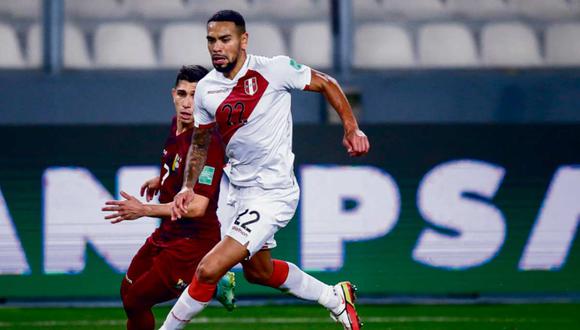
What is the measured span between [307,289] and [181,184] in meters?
0.97

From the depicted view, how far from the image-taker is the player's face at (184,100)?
270 inches

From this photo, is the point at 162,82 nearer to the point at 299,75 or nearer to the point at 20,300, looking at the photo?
the point at 20,300

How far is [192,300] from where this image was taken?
642cm

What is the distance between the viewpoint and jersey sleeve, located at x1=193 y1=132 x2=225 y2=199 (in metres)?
6.54

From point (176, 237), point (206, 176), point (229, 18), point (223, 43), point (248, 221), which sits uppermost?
point (229, 18)

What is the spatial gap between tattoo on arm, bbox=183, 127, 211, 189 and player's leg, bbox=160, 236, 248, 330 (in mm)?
393

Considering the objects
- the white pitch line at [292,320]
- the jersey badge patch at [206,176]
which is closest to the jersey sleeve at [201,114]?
the jersey badge patch at [206,176]

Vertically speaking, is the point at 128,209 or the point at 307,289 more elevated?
the point at 128,209

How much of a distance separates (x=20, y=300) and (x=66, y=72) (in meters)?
2.04

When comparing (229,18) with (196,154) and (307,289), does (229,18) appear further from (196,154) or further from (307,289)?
(307,289)

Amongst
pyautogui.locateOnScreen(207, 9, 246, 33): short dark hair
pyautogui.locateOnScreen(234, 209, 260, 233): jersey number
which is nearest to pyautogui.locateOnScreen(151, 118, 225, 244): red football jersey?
pyautogui.locateOnScreen(234, 209, 260, 233): jersey number

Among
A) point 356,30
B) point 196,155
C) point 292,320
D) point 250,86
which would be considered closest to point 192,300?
point 196,155

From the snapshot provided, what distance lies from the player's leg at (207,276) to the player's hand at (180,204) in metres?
0.30

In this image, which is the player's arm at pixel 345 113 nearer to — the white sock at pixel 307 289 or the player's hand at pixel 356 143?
the player's hand at pixel 356 143
